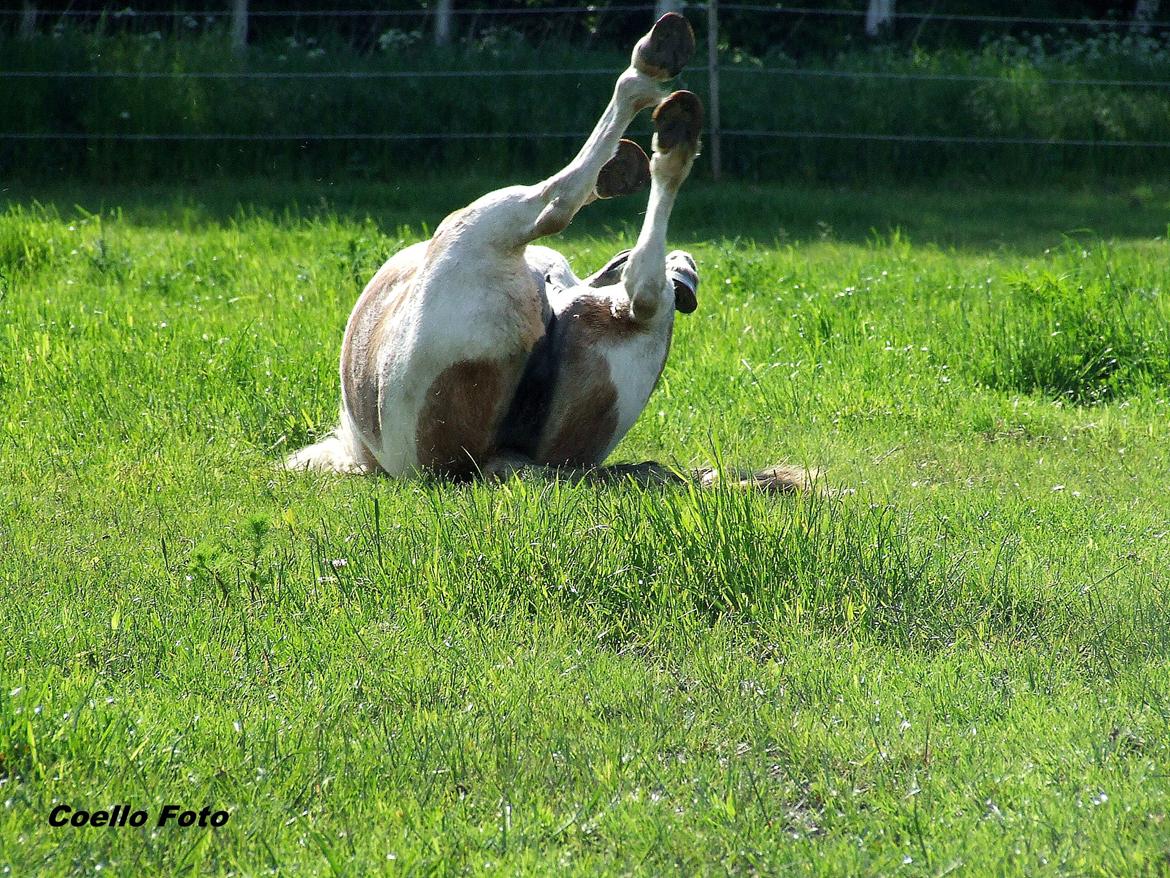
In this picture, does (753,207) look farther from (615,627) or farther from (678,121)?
(615,627)

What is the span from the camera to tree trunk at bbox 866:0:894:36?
18.7 metres

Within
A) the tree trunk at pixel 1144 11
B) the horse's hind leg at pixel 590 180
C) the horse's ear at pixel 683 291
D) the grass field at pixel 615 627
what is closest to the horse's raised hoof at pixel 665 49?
the horse's hind leg at pixel 590 180

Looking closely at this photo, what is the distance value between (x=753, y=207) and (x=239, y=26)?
294 inches

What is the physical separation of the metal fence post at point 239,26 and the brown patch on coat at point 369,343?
9.72m

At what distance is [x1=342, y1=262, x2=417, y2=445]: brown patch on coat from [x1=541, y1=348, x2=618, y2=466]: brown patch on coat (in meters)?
0.62

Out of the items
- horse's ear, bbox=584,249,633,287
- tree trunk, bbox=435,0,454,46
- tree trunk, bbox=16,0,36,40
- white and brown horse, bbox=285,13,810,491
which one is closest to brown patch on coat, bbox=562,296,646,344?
white and brown horse, bbox=285,13,810,491

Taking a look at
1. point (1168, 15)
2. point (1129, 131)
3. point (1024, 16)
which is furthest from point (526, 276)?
point (1168, 15)

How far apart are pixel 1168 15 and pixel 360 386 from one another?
19.4 m

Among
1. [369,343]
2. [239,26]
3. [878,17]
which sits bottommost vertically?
[369,343]

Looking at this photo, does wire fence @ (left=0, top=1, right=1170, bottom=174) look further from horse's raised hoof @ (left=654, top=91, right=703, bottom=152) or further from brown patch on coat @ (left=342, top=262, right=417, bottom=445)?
horse's raised hoof @ (left=654, top=91, right=703, bottom=152)

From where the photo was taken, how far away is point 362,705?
11.1ft

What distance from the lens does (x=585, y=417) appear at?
4.93m

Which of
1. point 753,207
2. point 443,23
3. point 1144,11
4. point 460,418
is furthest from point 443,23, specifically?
point 460,418

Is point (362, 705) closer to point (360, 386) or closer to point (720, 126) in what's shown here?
point (360, 386)
